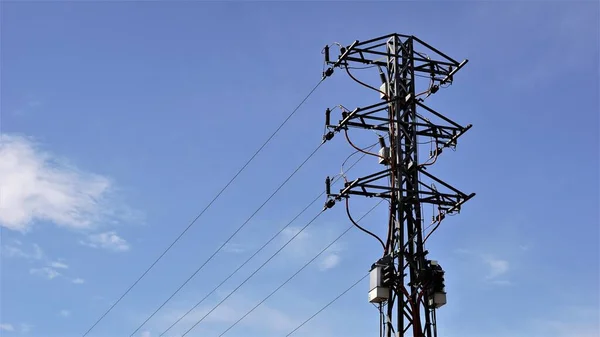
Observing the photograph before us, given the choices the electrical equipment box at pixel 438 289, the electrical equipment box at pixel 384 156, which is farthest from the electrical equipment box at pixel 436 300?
the electrical equipment box at pixel 384 156

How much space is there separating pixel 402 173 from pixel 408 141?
119cm

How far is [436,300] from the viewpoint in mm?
27297

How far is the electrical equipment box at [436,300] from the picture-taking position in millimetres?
27281

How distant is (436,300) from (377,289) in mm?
1683

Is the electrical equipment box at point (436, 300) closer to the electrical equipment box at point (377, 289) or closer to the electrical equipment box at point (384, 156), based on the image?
the electrical equipment box at point (377, 289)

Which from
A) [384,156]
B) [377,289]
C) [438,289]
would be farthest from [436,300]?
[384,156]

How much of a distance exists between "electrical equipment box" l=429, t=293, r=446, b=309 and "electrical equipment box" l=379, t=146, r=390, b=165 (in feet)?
13.8

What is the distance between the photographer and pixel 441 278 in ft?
90.6

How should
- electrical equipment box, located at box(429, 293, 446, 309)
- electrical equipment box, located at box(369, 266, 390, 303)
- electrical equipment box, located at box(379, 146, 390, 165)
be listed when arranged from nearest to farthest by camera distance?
electrical equipment box, located at box(369, 266, 390, 303)
electrical equipment box, located at box(429, 293, 446, 309)
electrical equipment box, located at box(379, 146, 390, 165)

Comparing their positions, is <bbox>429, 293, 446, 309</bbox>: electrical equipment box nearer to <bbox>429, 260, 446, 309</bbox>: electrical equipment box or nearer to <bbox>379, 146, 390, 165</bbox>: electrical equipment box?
<bbox>429, 260, 446, 309</bbox>: electrical equipment box

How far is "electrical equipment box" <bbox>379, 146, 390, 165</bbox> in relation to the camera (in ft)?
94.9

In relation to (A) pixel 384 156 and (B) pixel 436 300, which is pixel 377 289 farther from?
(A) pixel 384 156

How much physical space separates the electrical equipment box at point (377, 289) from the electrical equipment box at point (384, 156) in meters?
3.32

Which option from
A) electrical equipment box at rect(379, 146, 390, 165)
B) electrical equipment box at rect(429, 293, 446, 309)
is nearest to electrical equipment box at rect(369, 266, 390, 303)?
electrical equipment box at rect(429, 293, 446, 309)
